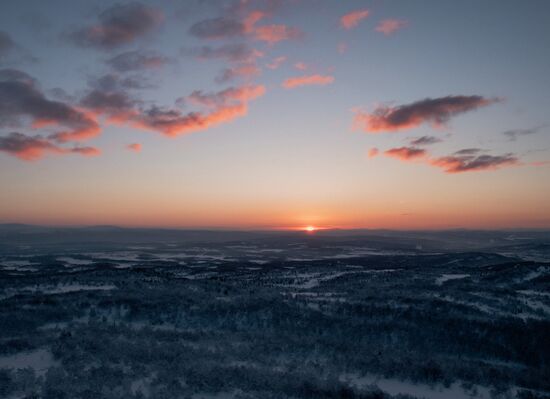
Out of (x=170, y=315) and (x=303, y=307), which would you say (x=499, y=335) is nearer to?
(x=303, y=307)

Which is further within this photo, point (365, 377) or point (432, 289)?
point (432, 289)

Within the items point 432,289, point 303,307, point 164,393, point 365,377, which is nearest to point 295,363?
point 365,377

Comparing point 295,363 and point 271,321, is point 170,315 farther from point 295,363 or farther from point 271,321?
point 295,363

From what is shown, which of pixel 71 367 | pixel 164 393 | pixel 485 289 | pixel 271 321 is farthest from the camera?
pixel 485 289

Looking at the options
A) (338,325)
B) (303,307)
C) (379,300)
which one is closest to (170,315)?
(303,307)

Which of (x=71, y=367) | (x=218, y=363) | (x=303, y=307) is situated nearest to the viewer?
(x=71, y=367)

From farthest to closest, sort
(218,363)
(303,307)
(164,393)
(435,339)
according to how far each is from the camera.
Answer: (303,307) → (435,339) → (218,363) → (164,393)

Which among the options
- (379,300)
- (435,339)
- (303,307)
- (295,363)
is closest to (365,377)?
(295,363)

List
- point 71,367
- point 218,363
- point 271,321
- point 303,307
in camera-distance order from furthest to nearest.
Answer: point 303,307, point 271,321, point 218,363, point 71,367

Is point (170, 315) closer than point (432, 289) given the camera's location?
Yes
